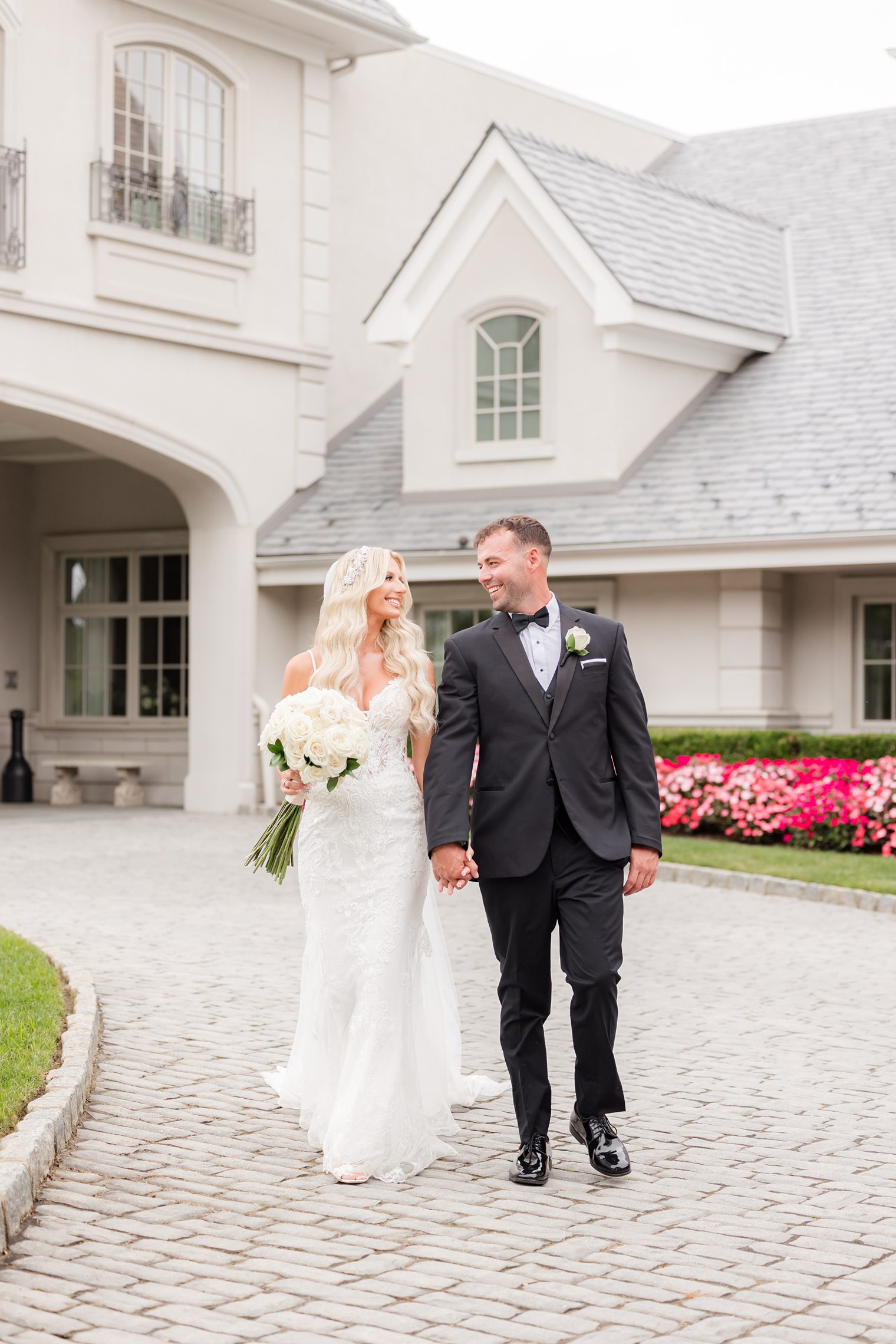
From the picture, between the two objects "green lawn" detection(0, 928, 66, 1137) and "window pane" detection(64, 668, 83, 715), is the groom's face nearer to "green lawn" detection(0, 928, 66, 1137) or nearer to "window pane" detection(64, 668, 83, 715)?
"green lawn" detection(0, 928, 66, 1137)

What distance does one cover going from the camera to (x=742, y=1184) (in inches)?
213

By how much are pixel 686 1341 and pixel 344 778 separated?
238 cm

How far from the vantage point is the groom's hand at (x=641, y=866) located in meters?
5.50

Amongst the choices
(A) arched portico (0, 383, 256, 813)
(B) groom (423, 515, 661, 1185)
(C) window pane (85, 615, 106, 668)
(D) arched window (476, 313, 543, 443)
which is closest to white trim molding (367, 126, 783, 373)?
(D) arched window (476, 313, 543, 443)

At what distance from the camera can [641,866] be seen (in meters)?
Answer: 5.51

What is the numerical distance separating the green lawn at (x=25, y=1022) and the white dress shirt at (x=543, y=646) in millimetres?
2248

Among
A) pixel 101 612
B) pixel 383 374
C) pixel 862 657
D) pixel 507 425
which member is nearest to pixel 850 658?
pixel 862 657

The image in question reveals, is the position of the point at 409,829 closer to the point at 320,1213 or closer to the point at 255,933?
the point at 320,1213

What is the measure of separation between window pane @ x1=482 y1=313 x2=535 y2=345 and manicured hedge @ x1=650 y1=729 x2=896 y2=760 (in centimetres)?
473

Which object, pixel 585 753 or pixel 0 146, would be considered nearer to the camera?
pixel 585 753

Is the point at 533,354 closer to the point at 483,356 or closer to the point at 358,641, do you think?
the point at 483,356

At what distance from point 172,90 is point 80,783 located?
28.5 ft

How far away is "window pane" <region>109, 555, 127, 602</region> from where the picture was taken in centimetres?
2253

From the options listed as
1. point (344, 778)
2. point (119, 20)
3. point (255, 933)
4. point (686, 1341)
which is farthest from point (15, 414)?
point (686, 1341)
